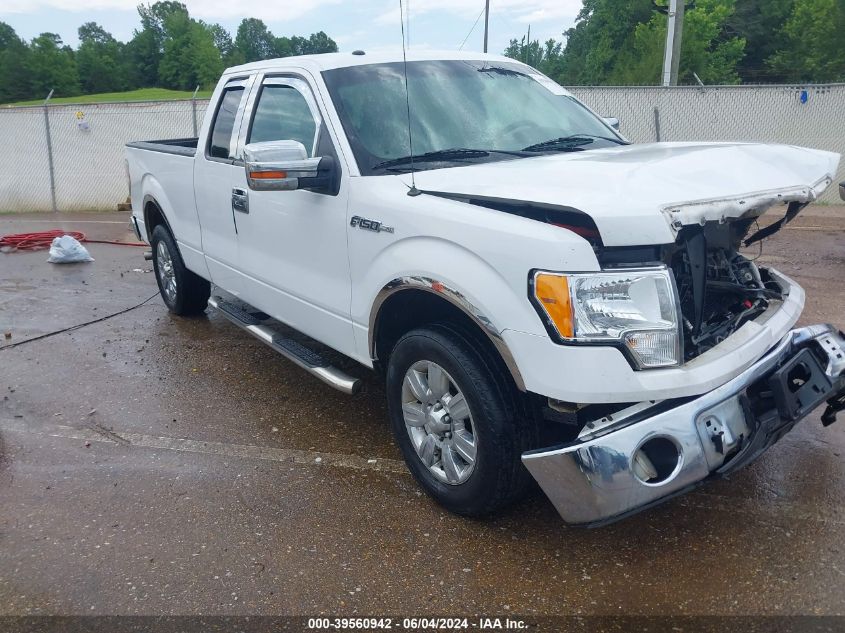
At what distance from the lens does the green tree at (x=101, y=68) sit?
84.5 metres

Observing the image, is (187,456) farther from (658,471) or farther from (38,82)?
(38,82)

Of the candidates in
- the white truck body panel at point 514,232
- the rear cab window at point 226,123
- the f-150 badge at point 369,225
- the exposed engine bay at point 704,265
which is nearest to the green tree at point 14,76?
the rear cab window at point 226,123

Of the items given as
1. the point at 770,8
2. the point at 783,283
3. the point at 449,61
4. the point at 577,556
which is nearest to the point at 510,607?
the point at 577,556

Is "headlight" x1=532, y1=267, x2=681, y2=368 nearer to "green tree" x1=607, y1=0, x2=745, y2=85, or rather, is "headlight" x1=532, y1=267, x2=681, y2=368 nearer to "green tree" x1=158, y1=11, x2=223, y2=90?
"green tree" x1=158, y1=11, x2=223, y2=90

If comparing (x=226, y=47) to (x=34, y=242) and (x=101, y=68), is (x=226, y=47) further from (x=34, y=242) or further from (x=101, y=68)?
(x=101, y=68)

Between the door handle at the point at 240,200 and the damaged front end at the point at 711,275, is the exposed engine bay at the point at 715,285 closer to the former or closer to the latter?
the damaged front end at the point at 711,275

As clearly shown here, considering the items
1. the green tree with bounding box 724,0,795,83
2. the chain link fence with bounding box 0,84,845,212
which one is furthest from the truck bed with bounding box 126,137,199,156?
the green tree with bounding box 724,0,795,83

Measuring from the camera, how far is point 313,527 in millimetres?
3439

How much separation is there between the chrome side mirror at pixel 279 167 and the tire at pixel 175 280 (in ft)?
9.49

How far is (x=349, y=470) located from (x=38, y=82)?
98.0 metres

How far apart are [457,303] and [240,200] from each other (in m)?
2.27

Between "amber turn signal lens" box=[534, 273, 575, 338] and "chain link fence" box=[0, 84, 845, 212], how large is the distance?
427 inches

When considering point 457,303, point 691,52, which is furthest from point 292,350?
point 691,52

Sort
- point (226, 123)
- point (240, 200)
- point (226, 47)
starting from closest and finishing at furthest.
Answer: point (240, 200), point (226, 123), point (226, 47)
